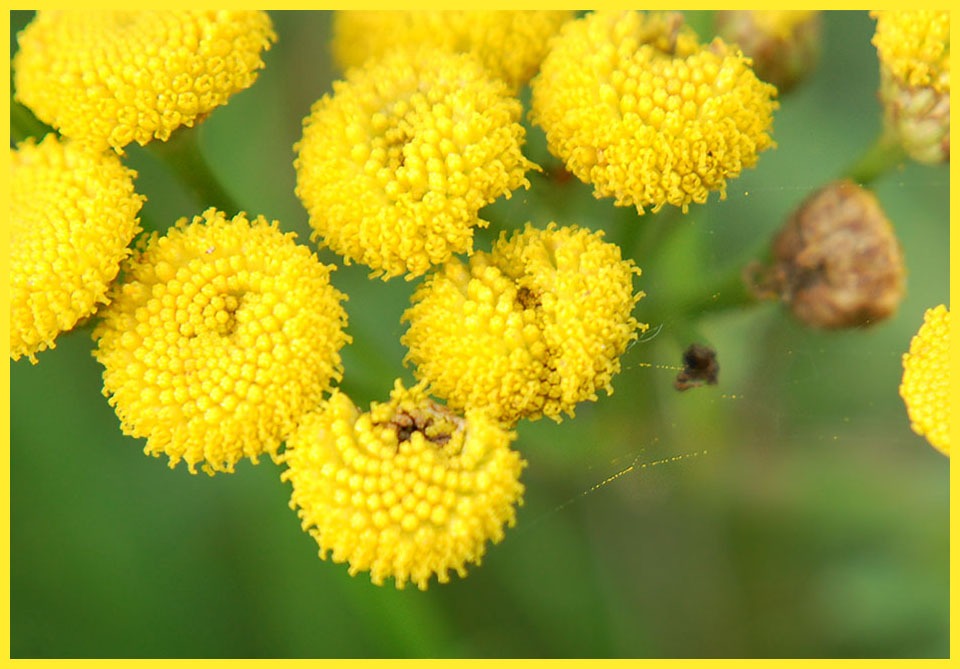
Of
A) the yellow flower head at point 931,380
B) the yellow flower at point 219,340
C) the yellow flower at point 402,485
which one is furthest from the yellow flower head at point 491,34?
the yellow flower head at point 931,380

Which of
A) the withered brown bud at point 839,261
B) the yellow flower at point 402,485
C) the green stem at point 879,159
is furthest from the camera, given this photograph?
the green stem at point 879,159

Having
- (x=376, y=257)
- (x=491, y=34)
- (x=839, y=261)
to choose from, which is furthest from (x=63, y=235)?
(x=839, y=261)

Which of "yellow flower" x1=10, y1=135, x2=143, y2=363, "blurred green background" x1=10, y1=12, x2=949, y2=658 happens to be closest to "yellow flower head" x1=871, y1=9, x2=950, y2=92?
"blurred green background" x1=10, y1=12, x2=949, y2=658

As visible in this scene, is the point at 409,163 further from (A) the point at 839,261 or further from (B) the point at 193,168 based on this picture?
(A) the point at 839,261

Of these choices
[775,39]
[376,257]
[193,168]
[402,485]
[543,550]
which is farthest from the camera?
[543,550]

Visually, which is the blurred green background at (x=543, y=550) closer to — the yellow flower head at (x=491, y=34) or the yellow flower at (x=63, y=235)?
the yellow flower at (x=63, y=235)

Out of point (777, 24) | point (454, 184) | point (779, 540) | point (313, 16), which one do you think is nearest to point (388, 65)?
point (454, 184)
